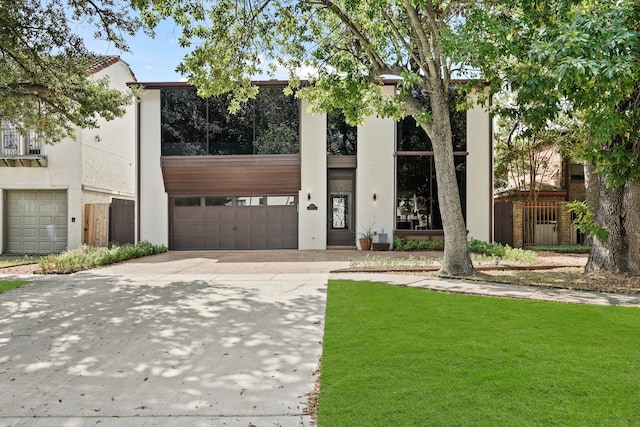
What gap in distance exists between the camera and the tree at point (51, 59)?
929cm

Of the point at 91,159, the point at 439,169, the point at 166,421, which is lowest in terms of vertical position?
the point at 166,421

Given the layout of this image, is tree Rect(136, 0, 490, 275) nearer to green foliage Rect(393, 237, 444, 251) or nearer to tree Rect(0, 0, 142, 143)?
tree Rect(0, 0, 142, 143)

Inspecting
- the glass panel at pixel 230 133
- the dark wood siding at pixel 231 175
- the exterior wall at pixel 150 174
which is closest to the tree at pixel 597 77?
the dark wood siding at pixel 231 175

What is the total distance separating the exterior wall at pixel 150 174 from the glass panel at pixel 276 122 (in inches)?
164

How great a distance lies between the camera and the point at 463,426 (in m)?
2.87

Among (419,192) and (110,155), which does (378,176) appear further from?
(110,155)

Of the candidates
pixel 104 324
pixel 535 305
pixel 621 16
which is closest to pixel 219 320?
pixel 104 324

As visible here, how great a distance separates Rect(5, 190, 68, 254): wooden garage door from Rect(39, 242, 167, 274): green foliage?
12.8 feet

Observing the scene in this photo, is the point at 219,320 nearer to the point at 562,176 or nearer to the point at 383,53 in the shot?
the point at 383,53

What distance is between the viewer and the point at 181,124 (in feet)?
55.9

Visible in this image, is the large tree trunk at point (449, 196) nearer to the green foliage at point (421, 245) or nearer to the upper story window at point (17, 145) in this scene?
the green foliage at point (421, 245)

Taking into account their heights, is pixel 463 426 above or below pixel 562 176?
below

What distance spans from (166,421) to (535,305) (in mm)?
5661

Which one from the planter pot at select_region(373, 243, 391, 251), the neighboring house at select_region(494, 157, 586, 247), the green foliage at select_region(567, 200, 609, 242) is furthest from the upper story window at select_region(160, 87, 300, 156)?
the green foliage at select_region(567, 200, 609, 242)
